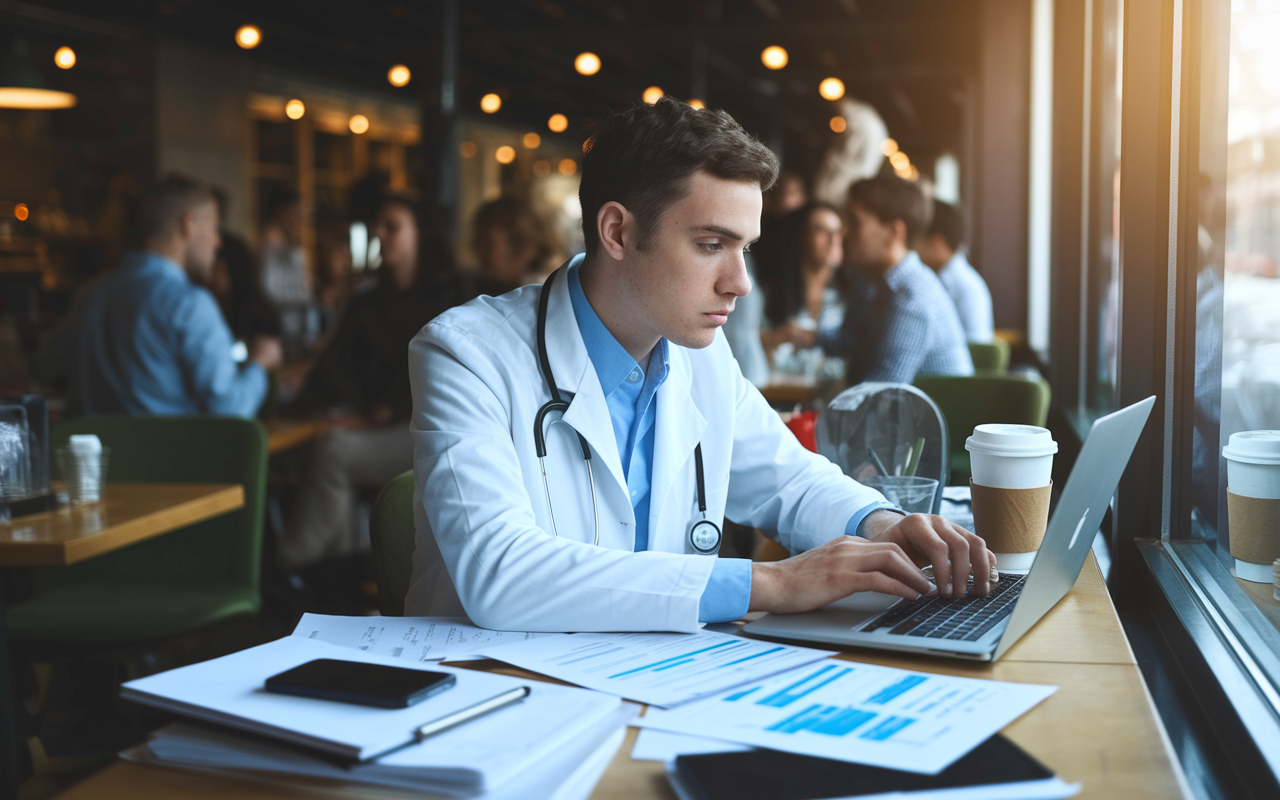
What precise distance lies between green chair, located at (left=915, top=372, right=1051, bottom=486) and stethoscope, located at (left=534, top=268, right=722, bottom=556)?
1650 mm

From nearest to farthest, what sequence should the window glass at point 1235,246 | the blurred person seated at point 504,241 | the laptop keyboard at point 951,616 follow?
the laptop keyboard at point 951,616 < the window glass at point 1235,246 < the blurred person seated at point 504,241

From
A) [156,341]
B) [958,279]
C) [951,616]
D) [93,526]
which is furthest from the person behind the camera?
[958,279]

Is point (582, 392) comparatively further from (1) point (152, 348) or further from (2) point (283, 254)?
(2) point (283, 254)

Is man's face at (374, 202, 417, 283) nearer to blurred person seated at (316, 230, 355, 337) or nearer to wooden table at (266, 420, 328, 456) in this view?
wooden table at (266, 420, 328, 456)

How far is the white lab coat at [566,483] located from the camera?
4.28 feet

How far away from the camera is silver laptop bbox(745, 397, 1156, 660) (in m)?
1.16

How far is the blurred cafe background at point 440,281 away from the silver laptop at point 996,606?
212 millimetres

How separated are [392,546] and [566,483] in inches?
13.5

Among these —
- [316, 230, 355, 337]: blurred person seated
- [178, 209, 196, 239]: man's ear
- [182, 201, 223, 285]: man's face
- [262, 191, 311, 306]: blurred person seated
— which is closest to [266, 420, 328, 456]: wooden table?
[182, 201, 223, 285]: man's face

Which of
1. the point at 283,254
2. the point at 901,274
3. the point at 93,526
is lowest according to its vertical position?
the point at 93,526

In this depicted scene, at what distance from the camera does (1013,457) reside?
1528 millimetres

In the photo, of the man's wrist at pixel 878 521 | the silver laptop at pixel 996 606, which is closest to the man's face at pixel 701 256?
the man's wrist at pixel 878 521

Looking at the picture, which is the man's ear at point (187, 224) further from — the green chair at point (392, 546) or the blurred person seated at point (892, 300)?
the green chair at point (392, 546)

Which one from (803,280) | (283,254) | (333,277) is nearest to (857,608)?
(803,280)
